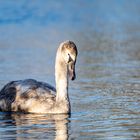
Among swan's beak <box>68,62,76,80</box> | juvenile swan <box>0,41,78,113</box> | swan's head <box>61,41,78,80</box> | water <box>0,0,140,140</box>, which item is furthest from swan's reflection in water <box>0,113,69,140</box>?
swan's head <box>61,41,78,80</box>

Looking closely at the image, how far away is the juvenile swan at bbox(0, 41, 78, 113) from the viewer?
60.4 ft

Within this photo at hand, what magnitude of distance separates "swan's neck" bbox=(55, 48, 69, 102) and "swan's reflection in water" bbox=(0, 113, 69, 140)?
577 mm

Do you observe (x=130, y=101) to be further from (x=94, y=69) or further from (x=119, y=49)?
(x=119, y=49)

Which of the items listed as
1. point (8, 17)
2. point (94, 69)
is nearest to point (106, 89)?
point (94, 69)

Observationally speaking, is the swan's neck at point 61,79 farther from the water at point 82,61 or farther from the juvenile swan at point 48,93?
the water at point 82,61

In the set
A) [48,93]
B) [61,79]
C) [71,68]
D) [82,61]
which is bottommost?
[48,93]

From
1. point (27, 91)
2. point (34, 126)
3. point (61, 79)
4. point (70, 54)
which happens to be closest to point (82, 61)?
point (27, 91)

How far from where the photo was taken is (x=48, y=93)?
19.3 meters

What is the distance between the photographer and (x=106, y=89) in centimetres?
2150

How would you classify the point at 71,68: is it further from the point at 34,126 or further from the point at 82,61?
the point at 82,61

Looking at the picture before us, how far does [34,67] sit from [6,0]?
20166mm

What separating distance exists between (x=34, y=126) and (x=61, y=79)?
2388 mm

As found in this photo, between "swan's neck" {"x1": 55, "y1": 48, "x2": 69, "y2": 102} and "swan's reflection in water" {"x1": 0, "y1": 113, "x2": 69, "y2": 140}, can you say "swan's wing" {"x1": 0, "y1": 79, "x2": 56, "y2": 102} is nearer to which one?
"swan's neck" {"x1": 55, "y1": 48, "x2": 69, "y2": 102}

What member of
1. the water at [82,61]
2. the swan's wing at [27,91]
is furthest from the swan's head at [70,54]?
the swan's wing at [27,91]
